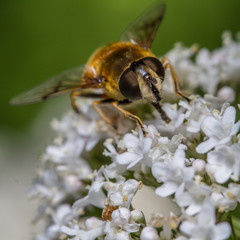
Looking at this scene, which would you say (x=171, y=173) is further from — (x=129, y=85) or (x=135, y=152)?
(x=129, y=85)

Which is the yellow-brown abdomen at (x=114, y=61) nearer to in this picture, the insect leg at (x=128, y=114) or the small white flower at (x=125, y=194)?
the insect leg at (x=128, y=114)

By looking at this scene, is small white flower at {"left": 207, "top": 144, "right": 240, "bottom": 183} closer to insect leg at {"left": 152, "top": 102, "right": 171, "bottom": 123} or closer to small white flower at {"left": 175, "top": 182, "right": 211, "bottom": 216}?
small white flower at {"left": 175, "top": 182, "right": 211, "bottom": 216}

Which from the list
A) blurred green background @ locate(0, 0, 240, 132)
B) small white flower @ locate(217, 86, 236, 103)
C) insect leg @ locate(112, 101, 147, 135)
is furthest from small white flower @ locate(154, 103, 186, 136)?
blurred green background @ locate(0, 0, 240, 132)

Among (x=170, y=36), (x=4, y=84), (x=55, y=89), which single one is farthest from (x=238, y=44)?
(x=4, y=84)

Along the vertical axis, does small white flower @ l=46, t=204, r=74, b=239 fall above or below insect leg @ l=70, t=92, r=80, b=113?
below

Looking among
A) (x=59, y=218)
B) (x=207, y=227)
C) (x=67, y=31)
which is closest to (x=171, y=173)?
(x=207, y=227)

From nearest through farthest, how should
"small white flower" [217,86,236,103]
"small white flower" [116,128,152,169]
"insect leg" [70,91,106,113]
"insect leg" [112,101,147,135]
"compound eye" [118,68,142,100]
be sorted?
"small white flower" [116,128,152,169] → "compound eye" [118,68,142,100] → "insect leg" [112,101,147,135] → "insect leg" [70,91,106,113] → "small white flower" [217,86,236,103]

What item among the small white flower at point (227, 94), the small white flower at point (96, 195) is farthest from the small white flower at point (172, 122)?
the small white flower at point (227, 94)
